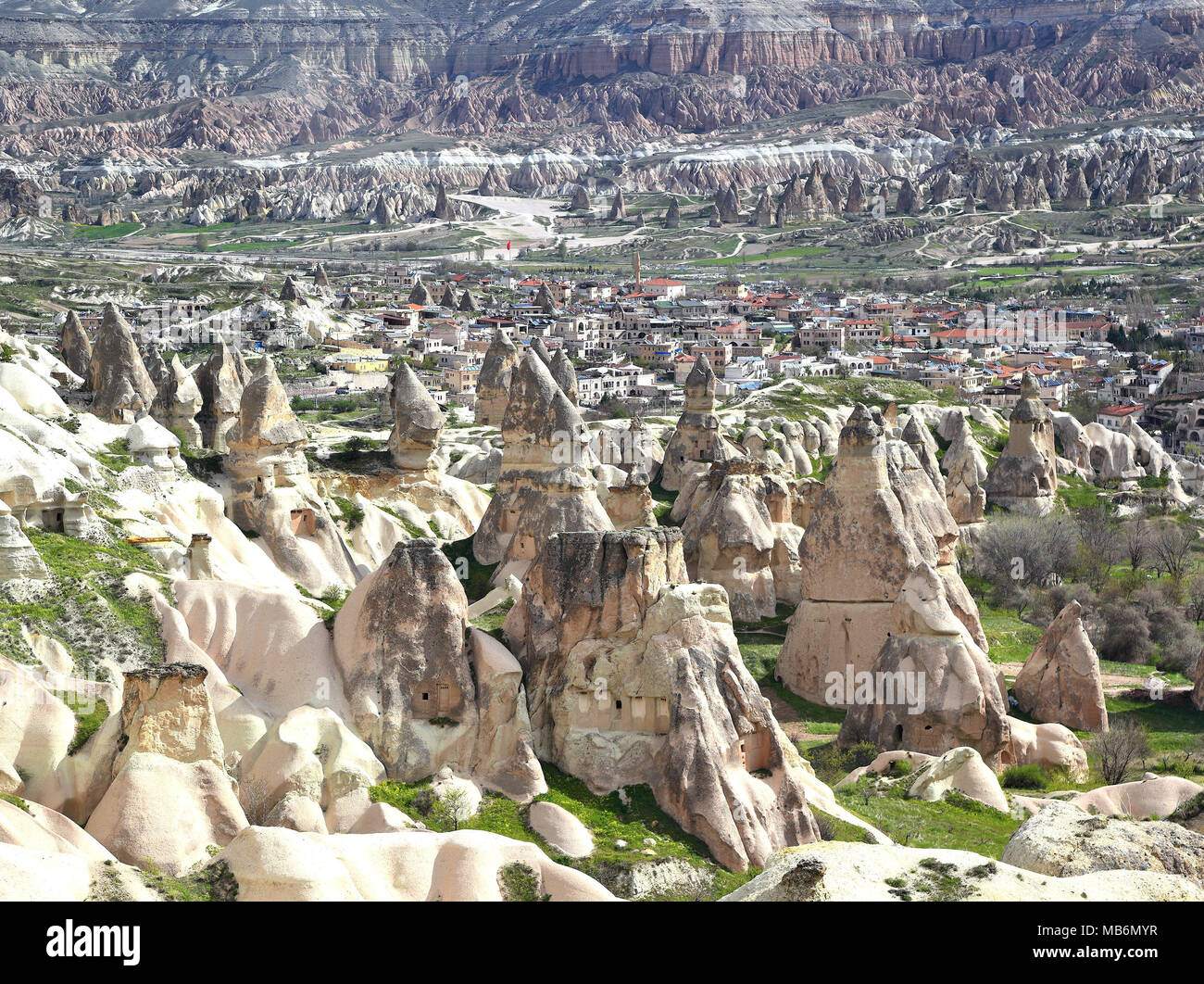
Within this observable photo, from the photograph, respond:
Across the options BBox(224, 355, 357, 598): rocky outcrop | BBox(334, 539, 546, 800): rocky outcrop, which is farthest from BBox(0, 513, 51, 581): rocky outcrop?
BBox(224, 355, 357, 598): rocky outcrop

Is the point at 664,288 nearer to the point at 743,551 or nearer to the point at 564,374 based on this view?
the point at 564,374

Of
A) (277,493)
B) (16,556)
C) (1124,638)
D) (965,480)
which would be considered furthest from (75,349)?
(1124,638)

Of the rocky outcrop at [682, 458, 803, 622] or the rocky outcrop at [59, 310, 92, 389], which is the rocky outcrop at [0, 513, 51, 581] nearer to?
the rocky outcrop at [682, 458, 803, 622]

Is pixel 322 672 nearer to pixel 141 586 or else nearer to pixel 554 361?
pixel 141 586

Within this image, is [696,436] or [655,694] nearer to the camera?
[655,694]

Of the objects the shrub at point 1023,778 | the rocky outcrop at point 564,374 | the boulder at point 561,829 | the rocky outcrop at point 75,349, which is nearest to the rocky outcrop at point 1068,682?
the shrub at point 1023,778
